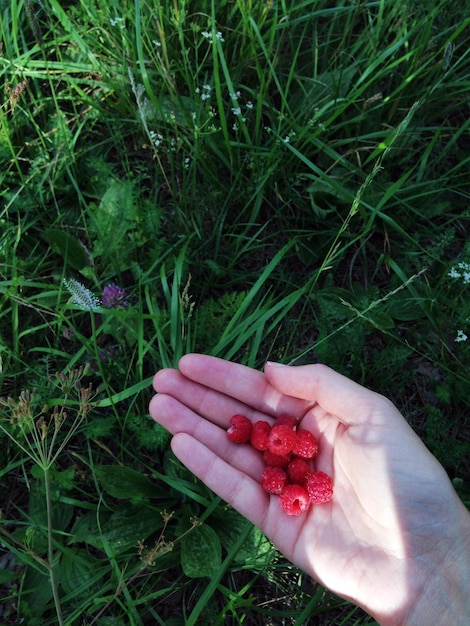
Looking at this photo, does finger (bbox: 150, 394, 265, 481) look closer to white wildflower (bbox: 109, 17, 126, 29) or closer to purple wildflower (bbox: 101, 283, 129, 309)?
purple wildflower (bbox: 101, 283, 129, 309)

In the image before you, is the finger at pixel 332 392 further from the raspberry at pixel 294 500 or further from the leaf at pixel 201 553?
the leaf at pixel 201 553

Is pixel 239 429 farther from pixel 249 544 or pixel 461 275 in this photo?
pixel 461 275

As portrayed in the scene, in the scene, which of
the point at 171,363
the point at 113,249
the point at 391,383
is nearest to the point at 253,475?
the point at 171,363

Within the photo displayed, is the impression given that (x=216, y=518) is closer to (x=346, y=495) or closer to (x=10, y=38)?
(x=346, y=495)

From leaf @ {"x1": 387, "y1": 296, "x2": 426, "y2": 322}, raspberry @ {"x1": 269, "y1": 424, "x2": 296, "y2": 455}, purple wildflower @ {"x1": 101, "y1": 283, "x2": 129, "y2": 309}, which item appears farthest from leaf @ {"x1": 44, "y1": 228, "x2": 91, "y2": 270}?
leaf @ {"x1": 387, "y1": 296, "x2": 426, "y2": 322}

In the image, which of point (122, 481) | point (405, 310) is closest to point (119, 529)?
point (122, 481)

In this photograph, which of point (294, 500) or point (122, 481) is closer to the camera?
point (294, 500)
